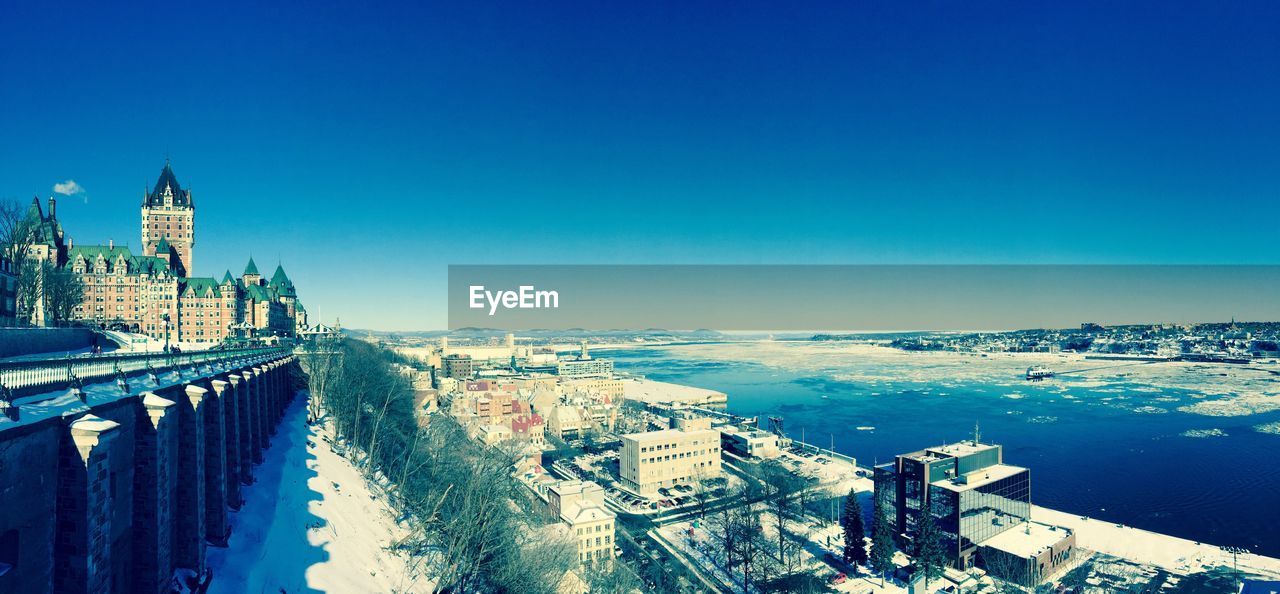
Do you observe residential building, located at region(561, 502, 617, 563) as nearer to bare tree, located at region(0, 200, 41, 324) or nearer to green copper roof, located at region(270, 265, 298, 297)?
bare tree, located at region(0, 200, 41, 324)

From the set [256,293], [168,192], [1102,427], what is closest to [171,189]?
[168,192]

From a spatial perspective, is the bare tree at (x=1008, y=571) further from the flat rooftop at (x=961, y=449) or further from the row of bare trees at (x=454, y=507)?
the row of bare trees at (x=454, y=507)

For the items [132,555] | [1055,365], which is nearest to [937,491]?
[132,555]

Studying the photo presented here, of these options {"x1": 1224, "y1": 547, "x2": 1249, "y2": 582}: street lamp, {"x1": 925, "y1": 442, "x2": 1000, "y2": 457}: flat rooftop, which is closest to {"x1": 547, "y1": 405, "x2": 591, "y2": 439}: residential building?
{"x1": 925, "y1": 442, "x2": 1000, "y2": 457}: flat rooftop

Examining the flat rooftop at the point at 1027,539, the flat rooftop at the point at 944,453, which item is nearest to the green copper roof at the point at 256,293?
the flat rooftop at the point at 944,453

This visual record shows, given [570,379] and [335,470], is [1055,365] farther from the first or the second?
[335,470]
